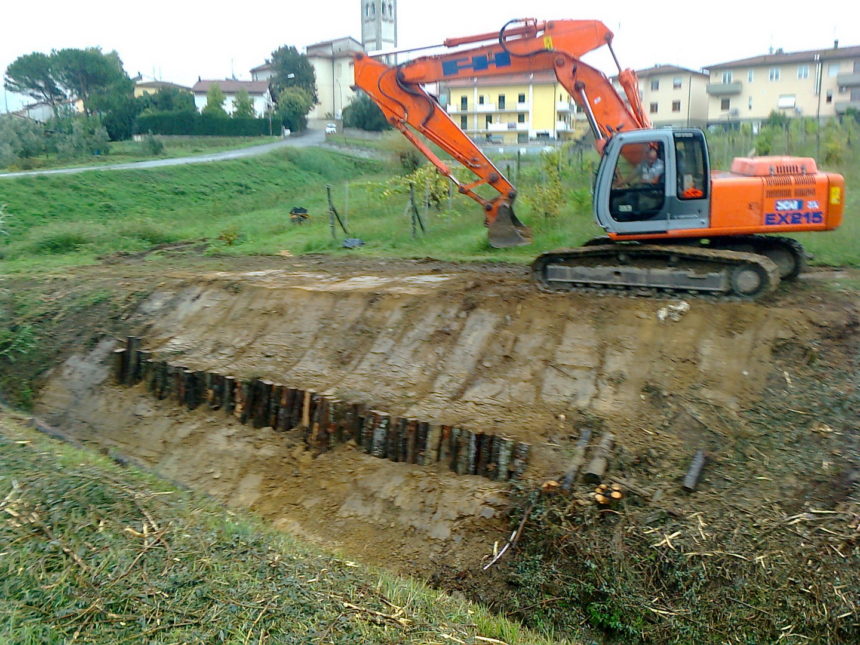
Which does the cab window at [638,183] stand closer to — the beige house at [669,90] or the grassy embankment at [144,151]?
the beige house at [669,90]

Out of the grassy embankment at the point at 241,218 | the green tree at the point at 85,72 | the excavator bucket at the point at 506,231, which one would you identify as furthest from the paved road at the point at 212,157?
the excavator bucket at the point at 506,231

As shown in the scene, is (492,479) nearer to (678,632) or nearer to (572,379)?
(572,379)

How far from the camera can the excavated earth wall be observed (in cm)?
753

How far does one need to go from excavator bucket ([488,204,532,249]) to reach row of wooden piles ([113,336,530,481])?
6852 millimetres

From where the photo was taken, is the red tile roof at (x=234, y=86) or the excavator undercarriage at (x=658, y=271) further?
the red tile roof at (x=234, y=86)

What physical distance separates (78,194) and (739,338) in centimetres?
2410

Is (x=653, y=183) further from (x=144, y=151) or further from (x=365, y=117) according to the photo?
(x=365, y=117)

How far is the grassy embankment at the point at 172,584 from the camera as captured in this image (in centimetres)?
418

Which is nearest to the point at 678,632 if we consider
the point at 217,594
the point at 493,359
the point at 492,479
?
the point at 492,479

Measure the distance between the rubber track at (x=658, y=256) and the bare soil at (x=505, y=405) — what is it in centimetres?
36

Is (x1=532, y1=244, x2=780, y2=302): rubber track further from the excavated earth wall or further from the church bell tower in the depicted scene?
the church bell tower

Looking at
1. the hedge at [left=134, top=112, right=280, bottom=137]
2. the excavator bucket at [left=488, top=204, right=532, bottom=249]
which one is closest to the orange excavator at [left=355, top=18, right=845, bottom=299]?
the excavator bucket at [left=488, top=204, right=532, bottom=249]

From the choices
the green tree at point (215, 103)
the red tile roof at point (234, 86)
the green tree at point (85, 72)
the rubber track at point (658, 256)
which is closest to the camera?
the rubber track at point (658, 256)

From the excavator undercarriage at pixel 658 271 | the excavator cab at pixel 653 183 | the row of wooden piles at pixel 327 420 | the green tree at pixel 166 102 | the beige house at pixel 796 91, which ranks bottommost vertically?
the row of wooden piles at pixel 327 420
